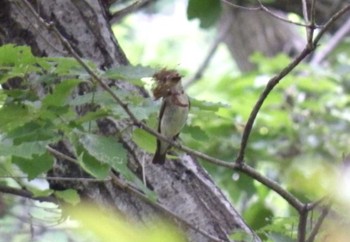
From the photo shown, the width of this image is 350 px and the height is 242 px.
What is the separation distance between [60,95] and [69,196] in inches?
13.4

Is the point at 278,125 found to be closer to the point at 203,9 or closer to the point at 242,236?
the point at 203,9

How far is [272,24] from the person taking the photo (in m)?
4.61

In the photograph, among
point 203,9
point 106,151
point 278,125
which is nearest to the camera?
point 106,151

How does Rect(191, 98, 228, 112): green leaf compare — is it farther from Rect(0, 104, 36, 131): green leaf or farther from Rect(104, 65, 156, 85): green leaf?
Rect(0, 104, 36, 131): green leaf

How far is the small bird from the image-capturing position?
4.48 feet

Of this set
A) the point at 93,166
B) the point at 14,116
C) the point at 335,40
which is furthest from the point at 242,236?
the point at 335,40

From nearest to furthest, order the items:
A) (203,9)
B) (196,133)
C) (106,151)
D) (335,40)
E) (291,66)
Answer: (291,66), (106,151), (196,133), (203,9), (335,40)

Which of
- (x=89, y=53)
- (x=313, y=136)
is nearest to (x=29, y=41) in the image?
(x=89, y=53)

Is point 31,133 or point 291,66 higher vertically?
point 291,66

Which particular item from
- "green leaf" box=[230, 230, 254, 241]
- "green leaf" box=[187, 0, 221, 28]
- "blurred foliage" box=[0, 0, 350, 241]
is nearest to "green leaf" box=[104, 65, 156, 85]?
"blurred foliage" box=[0, 0, 350, 241]

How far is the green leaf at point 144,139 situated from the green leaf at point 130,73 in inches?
4.5

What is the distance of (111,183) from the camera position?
5.67ft

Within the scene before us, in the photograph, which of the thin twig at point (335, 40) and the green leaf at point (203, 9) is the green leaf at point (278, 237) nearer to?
the green leaf at point (203, 9)

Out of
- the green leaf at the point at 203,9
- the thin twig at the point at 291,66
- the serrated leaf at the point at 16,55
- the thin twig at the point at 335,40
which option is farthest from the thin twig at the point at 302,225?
the thin twig at the point at 335,40
